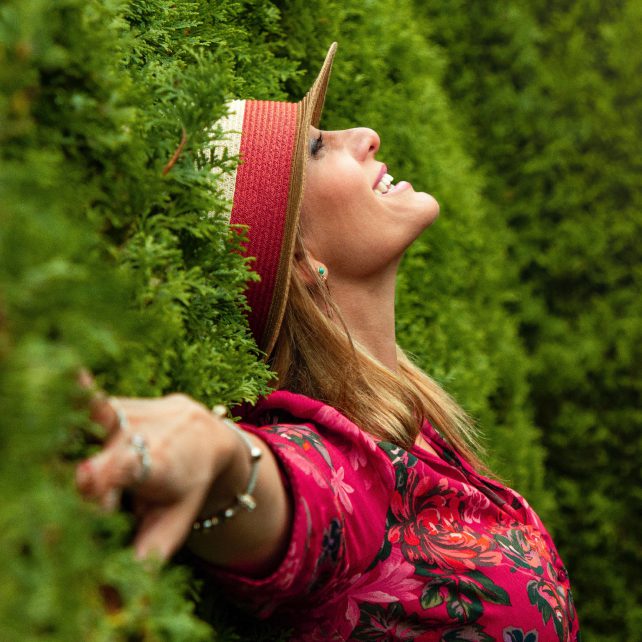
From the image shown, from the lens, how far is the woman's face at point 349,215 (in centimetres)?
228

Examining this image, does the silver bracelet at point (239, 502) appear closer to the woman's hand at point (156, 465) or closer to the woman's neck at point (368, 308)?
the woman's hand at point (156, 465)

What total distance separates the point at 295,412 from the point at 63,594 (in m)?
0.99

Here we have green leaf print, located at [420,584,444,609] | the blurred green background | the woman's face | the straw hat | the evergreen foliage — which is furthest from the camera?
the evergreen foliage

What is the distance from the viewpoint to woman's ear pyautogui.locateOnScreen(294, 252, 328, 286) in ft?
7.52

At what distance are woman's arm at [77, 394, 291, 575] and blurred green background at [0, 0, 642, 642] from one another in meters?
0.06

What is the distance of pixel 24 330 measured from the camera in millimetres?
868

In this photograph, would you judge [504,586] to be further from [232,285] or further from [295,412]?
[232,285]

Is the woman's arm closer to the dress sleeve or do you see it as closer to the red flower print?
the dress sleeve

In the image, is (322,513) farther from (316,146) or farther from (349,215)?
(316,146)

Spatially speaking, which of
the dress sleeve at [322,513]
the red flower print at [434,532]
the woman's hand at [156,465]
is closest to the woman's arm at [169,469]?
the woman's hand at [156,465]

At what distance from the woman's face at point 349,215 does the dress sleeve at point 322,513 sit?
2.32 feet

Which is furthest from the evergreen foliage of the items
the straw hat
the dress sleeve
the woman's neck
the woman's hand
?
the woman's hand

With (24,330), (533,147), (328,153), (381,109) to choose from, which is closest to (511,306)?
(533,147)

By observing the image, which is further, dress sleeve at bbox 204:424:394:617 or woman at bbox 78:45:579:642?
dress sleeve at bbox 204:424:394:617
